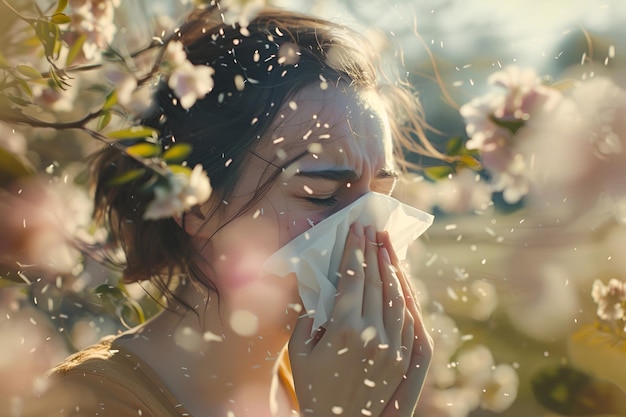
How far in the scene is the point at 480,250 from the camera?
5.43 ft

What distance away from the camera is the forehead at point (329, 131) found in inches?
40.2

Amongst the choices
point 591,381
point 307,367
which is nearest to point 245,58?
point 307,367

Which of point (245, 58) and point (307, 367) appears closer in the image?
point (307, 367)

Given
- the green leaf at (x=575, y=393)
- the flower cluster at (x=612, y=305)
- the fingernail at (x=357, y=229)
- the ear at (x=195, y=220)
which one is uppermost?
the fingernail at (x=357, y=229)

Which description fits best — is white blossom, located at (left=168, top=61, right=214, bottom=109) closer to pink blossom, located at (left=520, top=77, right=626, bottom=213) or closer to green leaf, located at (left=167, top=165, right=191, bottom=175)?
green leaf, located at (left=167, top=165, right=191, bottom=175)

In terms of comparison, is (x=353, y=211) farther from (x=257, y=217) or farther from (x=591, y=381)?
(x=591, y=381)

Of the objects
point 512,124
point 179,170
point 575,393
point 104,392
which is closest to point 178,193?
point 179,170

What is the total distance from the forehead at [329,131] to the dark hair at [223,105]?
17 millimetres

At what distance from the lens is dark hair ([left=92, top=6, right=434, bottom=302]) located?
108 cm

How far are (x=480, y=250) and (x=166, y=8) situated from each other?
882 millimetres

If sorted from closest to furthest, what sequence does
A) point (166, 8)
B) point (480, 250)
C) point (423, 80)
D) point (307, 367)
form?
point (307, 367)
point (166, 8)
point (423, 80)
point (480, 250)

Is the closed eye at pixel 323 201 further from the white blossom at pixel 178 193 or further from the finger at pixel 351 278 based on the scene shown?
the white blossom at pixel 178 193

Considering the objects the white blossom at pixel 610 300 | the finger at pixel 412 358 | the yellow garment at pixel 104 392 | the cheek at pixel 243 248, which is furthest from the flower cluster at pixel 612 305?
the yellow garment at pixel 104 392

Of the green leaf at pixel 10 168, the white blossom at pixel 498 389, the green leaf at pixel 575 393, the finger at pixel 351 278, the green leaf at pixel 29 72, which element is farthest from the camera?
the white blossom at pixel 498 389
